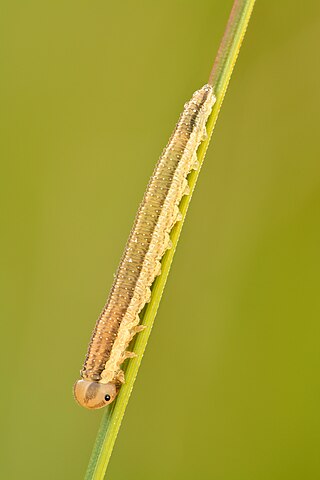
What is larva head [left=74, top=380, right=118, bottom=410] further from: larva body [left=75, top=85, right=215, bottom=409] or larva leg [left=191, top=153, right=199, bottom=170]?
larva leg [left=191, top=153, right=199, bottom=170]

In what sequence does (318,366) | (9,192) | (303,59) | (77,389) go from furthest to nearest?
(9,192)
(303,59)
(318,366)
(77,389)

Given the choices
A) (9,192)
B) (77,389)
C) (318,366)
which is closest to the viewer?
(77,389)

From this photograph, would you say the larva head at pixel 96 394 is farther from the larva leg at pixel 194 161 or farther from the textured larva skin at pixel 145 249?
the larva leg at pixel 194 161

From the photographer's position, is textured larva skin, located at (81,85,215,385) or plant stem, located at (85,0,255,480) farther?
textured larva skin, located at (81,85,215,385)

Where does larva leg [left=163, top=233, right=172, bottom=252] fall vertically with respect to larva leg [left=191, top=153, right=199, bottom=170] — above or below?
below

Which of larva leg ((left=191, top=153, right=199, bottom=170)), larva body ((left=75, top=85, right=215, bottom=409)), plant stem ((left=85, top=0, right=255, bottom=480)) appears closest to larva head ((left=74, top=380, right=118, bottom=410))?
larva body ((left=75, top=85, right=215, bottom=409))

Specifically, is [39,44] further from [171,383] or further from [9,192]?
[171,383]

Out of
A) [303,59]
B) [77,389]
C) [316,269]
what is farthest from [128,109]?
[77,389]

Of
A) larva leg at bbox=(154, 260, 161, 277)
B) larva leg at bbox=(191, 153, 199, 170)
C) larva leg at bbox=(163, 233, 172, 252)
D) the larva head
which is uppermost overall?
larva leg at bbox=(191, 153, 199, 170)

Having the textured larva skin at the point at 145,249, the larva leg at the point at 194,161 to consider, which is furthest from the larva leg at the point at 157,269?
the larva leg at the point at 194,161
